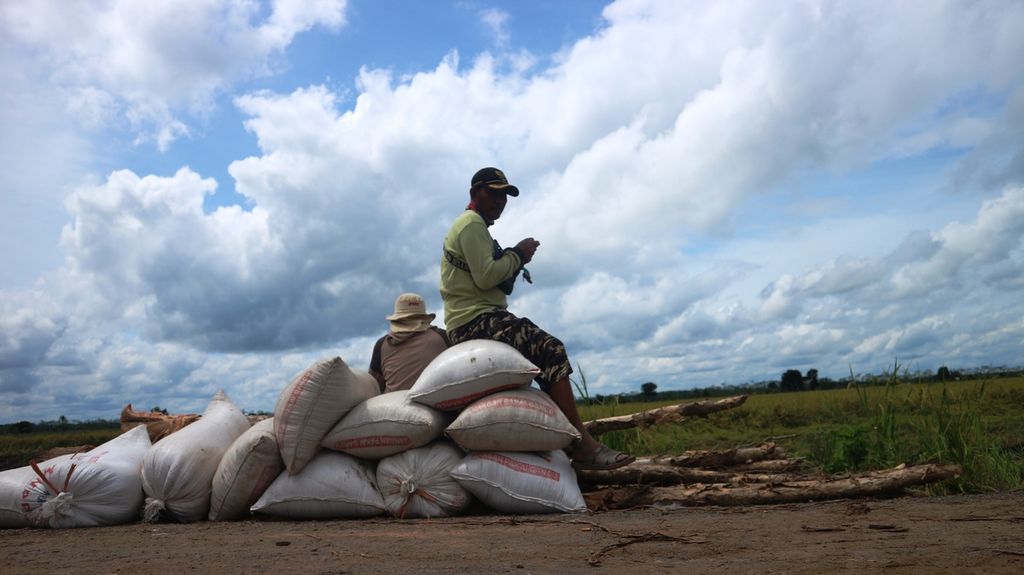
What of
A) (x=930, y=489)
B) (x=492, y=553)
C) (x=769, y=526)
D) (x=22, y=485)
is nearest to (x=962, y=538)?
(x=769, y=526)

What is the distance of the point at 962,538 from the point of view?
9.59ft

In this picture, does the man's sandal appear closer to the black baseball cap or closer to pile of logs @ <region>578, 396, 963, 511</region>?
pile of logs @ <region>578, 396, 963, 511</region>

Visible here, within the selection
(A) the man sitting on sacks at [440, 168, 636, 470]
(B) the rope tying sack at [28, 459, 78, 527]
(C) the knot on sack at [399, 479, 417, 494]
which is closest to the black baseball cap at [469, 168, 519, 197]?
(A) the man sitting on sacks at [440, 168, 636, 470]

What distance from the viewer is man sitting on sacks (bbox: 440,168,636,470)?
440 centimetres

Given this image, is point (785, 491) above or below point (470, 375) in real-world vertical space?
below

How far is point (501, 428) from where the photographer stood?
4.00 meters

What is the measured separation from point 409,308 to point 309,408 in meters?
1.04

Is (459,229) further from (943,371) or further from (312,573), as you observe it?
(943,371)

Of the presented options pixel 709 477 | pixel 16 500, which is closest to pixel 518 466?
pixel 709 477

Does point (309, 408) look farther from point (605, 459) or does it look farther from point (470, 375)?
point (605, 459)

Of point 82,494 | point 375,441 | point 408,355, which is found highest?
point 408,355

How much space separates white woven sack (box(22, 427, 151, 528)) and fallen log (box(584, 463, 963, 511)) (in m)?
2.62

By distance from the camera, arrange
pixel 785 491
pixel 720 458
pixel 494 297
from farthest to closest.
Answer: pixel 720 458 → pixel 494 297 → pixel 785 491

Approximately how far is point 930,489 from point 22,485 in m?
5.53
